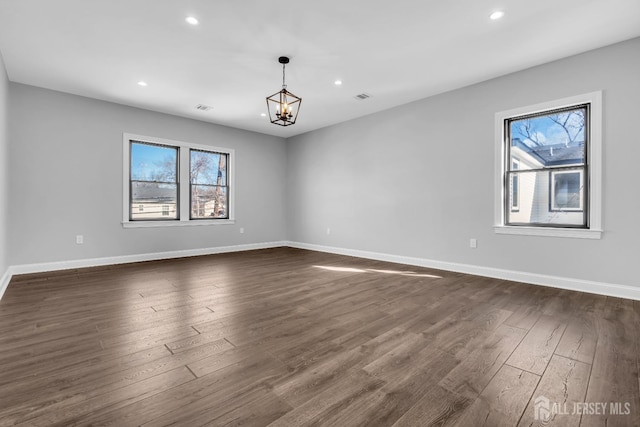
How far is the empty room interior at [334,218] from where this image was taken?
1638 mm

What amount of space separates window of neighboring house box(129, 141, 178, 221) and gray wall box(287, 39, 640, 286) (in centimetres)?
288

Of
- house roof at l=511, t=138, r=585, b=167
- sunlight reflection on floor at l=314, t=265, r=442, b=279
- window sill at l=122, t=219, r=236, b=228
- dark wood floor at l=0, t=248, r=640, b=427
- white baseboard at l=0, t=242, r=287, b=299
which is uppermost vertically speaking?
house roof at l=511, t=138, r=585, b=167

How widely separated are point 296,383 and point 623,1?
416 cm

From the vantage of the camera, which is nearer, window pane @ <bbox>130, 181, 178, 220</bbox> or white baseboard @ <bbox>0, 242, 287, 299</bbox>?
white baseboard @ <bbox>0, 242, 287, 299</bbox>

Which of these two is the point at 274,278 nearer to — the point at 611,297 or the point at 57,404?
the point at 57,404

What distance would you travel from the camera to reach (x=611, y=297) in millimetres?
3240

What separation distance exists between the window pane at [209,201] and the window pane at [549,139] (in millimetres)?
5563

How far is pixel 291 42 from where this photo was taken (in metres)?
3.28

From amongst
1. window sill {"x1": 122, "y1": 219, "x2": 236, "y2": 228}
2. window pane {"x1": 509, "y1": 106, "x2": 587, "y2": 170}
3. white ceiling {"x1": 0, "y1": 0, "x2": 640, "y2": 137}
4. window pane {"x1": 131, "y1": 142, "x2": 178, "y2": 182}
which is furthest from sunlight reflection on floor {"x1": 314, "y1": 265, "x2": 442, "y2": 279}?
window pane {"x1": 131, "y1": 142, "x2": 178, "y2": 182}

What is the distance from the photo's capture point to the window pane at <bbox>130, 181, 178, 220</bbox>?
545 centimetres

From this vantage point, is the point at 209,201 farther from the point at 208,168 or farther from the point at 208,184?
the point at 208,168

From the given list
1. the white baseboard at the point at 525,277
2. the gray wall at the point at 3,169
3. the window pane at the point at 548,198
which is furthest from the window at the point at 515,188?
the gray wall at the point at 3,169

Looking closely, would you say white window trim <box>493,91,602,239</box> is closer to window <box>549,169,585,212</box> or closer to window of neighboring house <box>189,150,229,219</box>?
window <box>549,169,585,212</box>

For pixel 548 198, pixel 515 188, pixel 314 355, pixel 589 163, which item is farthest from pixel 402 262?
pixel 314 355
